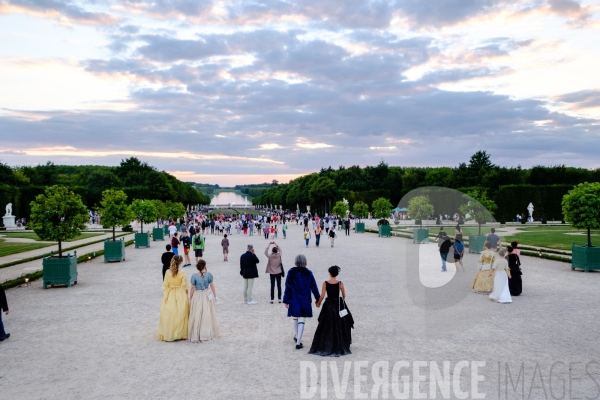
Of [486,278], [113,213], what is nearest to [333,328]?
[486,278]

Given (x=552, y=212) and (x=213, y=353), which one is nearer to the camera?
(x=213, y=353)

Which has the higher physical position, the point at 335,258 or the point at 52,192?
the point at 52,192

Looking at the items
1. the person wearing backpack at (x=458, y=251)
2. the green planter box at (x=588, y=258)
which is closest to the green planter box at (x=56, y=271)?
the person wearing backpack at (x=458, y=251)

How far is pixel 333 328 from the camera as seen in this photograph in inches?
360

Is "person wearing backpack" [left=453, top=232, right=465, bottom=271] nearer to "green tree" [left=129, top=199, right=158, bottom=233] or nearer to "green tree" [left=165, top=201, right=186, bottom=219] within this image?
"green tree" [left=129, top=199, right=158, bottom=233]

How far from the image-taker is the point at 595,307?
13.2 metres

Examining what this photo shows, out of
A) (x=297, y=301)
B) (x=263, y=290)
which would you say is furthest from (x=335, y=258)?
(x=297, y=301)

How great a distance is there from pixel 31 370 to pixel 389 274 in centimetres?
1361

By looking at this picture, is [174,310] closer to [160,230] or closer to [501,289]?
[501,289]

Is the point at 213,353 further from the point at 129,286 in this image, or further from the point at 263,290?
the point at 129,286

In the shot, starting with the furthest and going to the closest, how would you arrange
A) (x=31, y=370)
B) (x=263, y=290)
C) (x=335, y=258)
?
(x=335, y=258)
(x=263, y=290)
(x=31, y=370)

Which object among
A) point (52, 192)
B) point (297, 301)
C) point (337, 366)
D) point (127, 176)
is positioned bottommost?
point (337, 366)

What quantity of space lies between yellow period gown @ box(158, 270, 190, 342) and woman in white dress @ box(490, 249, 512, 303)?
27.9 ft

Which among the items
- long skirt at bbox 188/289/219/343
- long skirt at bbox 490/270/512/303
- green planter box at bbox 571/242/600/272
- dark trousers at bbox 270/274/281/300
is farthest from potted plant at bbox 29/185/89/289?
green planter box at bbox 571/242/600/272
